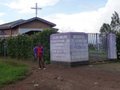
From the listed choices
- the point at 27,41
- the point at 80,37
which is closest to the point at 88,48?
the point at 80,37

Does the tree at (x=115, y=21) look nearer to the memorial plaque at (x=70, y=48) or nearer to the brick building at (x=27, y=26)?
the brick building at (x=27, y=26)

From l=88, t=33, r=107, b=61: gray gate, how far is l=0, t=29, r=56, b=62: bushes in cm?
251

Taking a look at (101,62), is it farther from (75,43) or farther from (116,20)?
(116,20)

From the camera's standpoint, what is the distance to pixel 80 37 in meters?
20.2

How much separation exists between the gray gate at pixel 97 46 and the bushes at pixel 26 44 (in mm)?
2507

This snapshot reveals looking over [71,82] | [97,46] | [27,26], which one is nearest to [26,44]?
[97,46]

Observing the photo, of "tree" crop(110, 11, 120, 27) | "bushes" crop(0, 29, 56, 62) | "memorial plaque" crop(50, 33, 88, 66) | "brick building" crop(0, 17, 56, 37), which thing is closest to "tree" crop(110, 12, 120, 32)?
"tree" crop(110, 11, 120, 27)

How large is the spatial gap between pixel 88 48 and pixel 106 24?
30828 mm

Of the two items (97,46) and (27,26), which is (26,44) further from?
(27,26)

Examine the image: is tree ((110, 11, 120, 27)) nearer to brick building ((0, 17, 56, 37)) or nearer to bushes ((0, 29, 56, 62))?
brick building ((0, 17, 56, 37))

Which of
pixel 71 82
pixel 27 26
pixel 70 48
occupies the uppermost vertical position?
pixel 27 26

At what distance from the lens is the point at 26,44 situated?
25562 millimetres

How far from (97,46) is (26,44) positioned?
5.86 metres

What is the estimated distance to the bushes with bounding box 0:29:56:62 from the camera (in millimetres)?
22109
